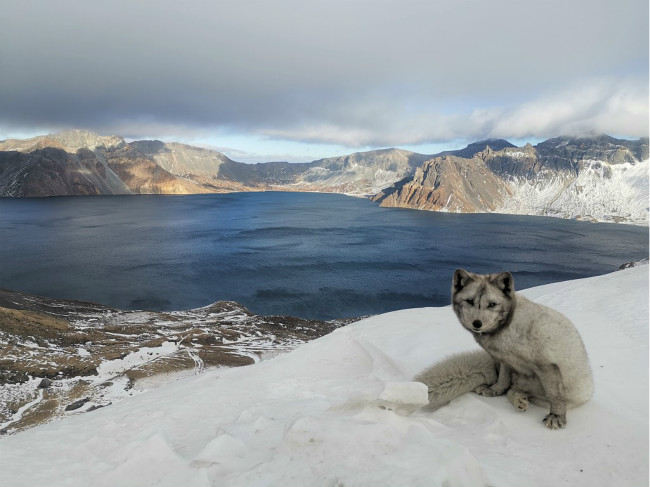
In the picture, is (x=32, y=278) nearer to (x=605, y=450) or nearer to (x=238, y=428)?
(x=238, y=428)

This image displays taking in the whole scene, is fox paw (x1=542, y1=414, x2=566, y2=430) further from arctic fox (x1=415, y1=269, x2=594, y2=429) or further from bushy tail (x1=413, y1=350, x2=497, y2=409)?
bushy tail (x1=413, y1=350, x2=497, y2=409)

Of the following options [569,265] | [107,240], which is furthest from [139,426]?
[107,240]

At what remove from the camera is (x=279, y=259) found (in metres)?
61.6

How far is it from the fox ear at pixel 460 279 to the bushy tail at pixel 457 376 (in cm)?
118

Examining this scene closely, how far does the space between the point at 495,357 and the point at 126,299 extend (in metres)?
43.7

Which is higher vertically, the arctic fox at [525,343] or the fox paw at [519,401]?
the arctic fox at [525,343]

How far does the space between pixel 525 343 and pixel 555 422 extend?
93cm

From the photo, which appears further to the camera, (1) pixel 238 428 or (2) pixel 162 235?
(2) pixel 162 235

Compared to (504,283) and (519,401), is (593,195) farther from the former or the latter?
(504,283)

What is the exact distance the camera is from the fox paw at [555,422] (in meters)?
4.13

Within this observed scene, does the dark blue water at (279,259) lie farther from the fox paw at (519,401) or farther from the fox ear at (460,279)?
the fox ear at (460,279)

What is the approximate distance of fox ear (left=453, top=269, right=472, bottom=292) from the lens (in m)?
4.36

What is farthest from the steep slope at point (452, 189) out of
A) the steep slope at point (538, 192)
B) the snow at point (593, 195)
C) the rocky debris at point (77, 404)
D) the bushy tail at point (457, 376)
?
the bushy tail at point (457, 376)

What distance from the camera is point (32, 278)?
46.3 meters
